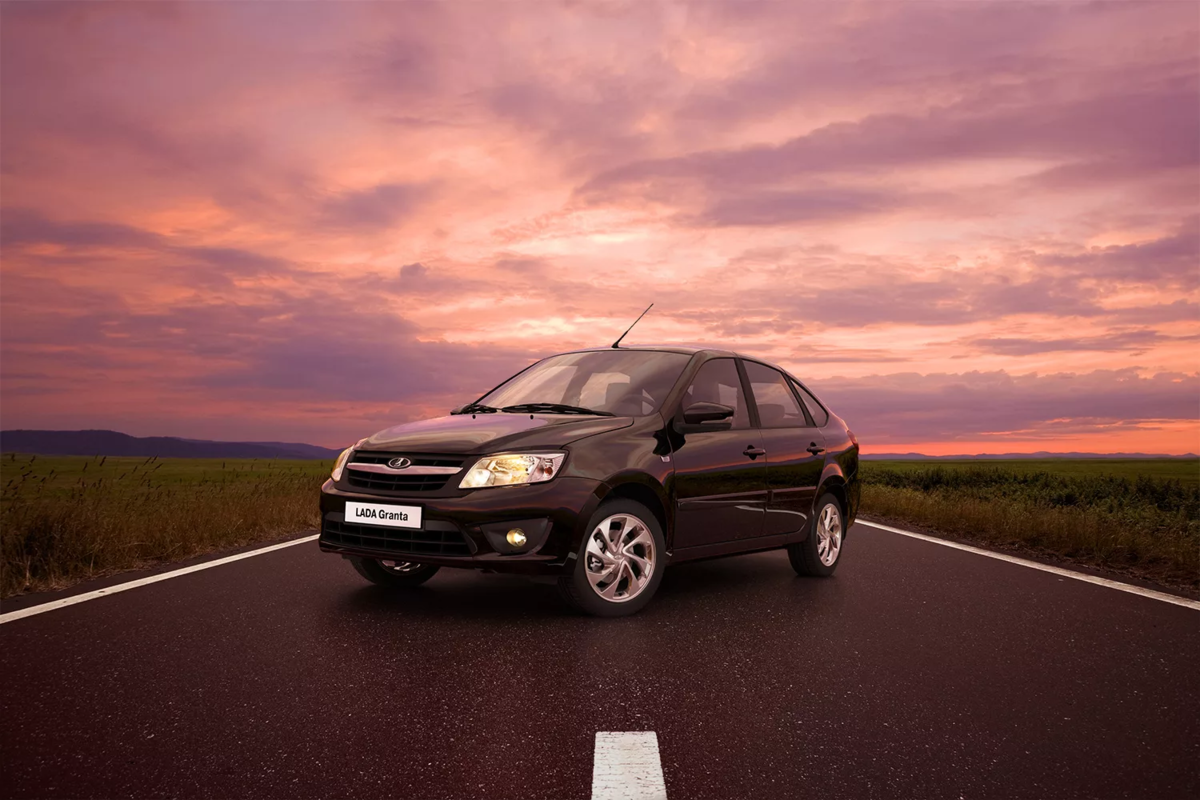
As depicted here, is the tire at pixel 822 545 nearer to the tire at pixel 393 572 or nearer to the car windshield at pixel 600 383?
the car windshield at pixel 600 383

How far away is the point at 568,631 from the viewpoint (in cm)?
568

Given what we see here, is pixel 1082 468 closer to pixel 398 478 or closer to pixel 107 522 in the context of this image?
pixel 107 522

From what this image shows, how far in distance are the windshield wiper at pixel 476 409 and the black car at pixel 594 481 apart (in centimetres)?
3

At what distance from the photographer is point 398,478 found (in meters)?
6.10

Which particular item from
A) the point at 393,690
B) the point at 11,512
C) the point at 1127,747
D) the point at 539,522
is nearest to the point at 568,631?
the point at 539,522

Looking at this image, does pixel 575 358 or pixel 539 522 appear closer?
pixel 539 522

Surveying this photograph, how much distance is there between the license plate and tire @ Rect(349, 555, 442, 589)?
0.74 meters

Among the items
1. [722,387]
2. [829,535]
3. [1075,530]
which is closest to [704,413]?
[722,387]

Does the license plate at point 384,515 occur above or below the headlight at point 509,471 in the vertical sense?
below

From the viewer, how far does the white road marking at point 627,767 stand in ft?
10.3

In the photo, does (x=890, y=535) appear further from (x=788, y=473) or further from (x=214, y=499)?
(x=214, y=499)

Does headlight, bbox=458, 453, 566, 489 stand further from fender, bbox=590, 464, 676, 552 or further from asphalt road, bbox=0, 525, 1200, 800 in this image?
asphalt road, bbox=0, 525, 1200, 800

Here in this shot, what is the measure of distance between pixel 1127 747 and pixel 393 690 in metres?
2.94

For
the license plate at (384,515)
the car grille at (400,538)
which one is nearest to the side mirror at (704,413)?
the car grille at (400,538)
